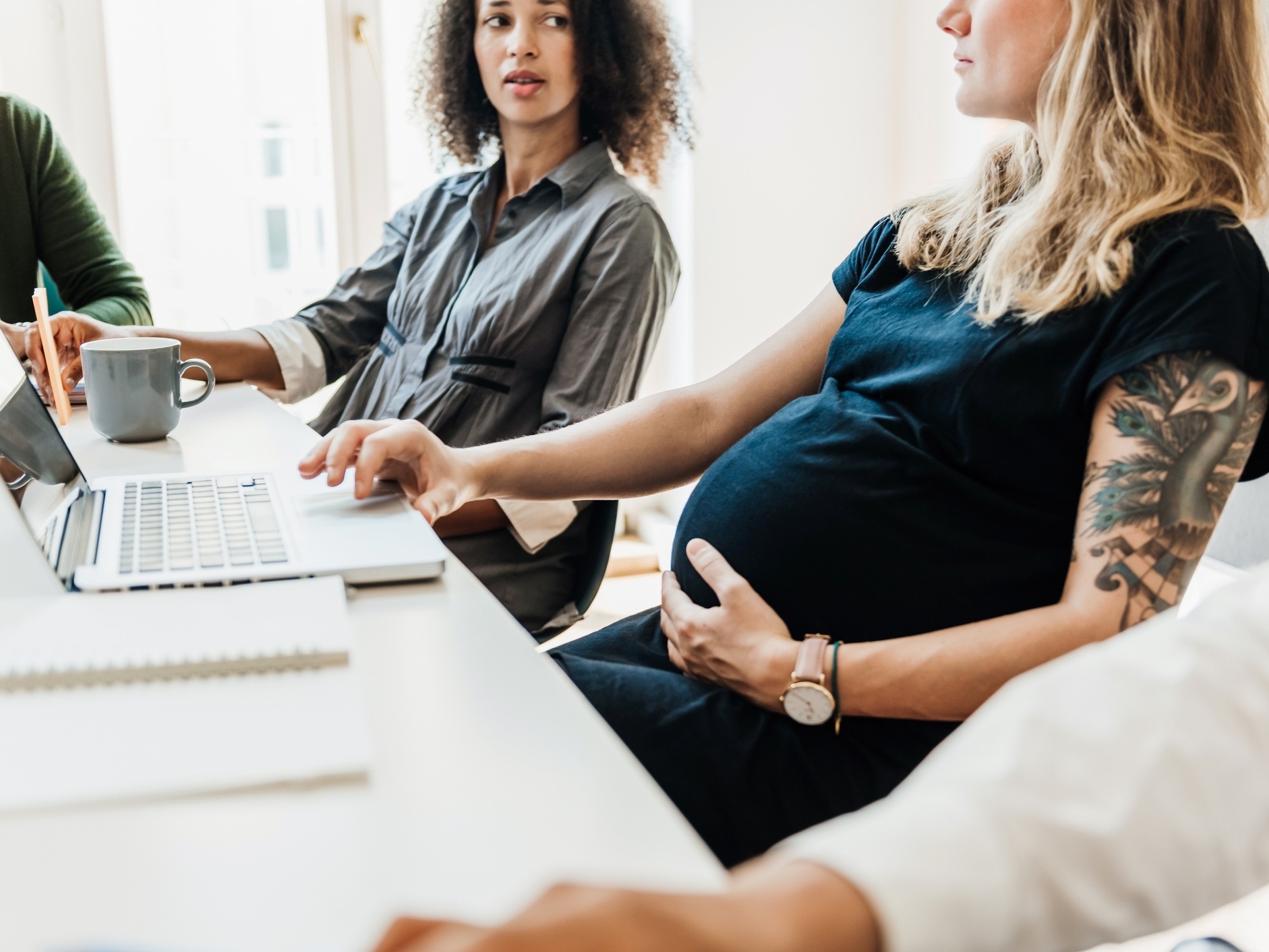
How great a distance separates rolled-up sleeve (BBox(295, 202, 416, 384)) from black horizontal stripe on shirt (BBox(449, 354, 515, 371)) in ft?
0.94

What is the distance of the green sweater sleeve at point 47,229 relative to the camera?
185 centimetres

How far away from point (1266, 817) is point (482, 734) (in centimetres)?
34

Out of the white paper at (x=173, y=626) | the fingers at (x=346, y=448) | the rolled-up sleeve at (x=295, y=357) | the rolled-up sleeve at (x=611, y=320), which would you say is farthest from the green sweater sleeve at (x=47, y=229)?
the white paper at (x=173, y=626)

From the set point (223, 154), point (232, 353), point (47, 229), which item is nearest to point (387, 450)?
point (232, 353)

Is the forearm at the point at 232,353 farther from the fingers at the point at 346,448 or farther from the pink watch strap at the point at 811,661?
the pink watch strap at the point at 811,661

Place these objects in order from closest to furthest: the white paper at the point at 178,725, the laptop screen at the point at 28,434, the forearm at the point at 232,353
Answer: the white paper at the point at 178,725 < the laptop screen at the point at 28,434 < the forearm at the point at 232,353

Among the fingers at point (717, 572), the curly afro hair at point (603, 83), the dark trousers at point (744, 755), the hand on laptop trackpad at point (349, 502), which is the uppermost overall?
the curly afro hair at point (603, 83)

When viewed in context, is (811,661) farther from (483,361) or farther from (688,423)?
(483,361)

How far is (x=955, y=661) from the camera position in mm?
829

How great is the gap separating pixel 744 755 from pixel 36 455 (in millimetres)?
612

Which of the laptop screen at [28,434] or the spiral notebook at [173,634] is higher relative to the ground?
the laptop screen at [28,434]

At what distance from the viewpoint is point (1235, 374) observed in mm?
786

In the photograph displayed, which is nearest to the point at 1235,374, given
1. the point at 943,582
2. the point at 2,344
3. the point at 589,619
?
the point at 943,582

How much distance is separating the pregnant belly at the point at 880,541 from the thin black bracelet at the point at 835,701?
0.06 metres
